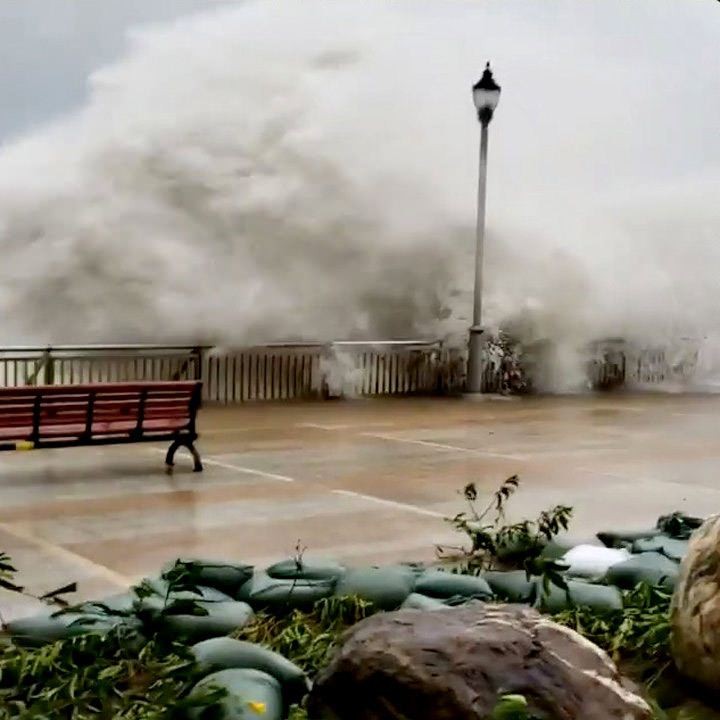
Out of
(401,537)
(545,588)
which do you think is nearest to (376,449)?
(401,537)

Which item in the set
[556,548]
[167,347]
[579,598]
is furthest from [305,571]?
[167,347]

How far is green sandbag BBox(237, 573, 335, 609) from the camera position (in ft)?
17.1

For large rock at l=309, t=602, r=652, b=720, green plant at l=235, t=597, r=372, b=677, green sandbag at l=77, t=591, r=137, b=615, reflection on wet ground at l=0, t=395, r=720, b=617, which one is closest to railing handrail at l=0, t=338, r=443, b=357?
reflection on wet ground at l=0, t=395, r=720, b=617

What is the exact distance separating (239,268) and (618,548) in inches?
668

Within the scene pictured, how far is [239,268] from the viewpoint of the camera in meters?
23.2

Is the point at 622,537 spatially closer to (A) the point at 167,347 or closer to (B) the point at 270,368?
(A) the point at 167,347

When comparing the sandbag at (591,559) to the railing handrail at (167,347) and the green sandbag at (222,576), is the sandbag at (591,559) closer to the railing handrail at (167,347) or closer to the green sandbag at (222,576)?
the green sandbag at (222,576)

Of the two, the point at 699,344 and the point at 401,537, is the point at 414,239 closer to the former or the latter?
the point at 699,344

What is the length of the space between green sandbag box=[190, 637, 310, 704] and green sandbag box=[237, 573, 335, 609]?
3.22 ft

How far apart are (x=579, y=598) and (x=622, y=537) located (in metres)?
1.99

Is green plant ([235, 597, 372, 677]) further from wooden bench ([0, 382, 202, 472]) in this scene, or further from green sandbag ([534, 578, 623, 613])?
wooden bench ([0, 382, 202, 472])

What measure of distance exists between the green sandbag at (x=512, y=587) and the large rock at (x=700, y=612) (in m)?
1.09

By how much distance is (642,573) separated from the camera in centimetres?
564

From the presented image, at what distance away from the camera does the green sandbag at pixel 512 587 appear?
534cm
